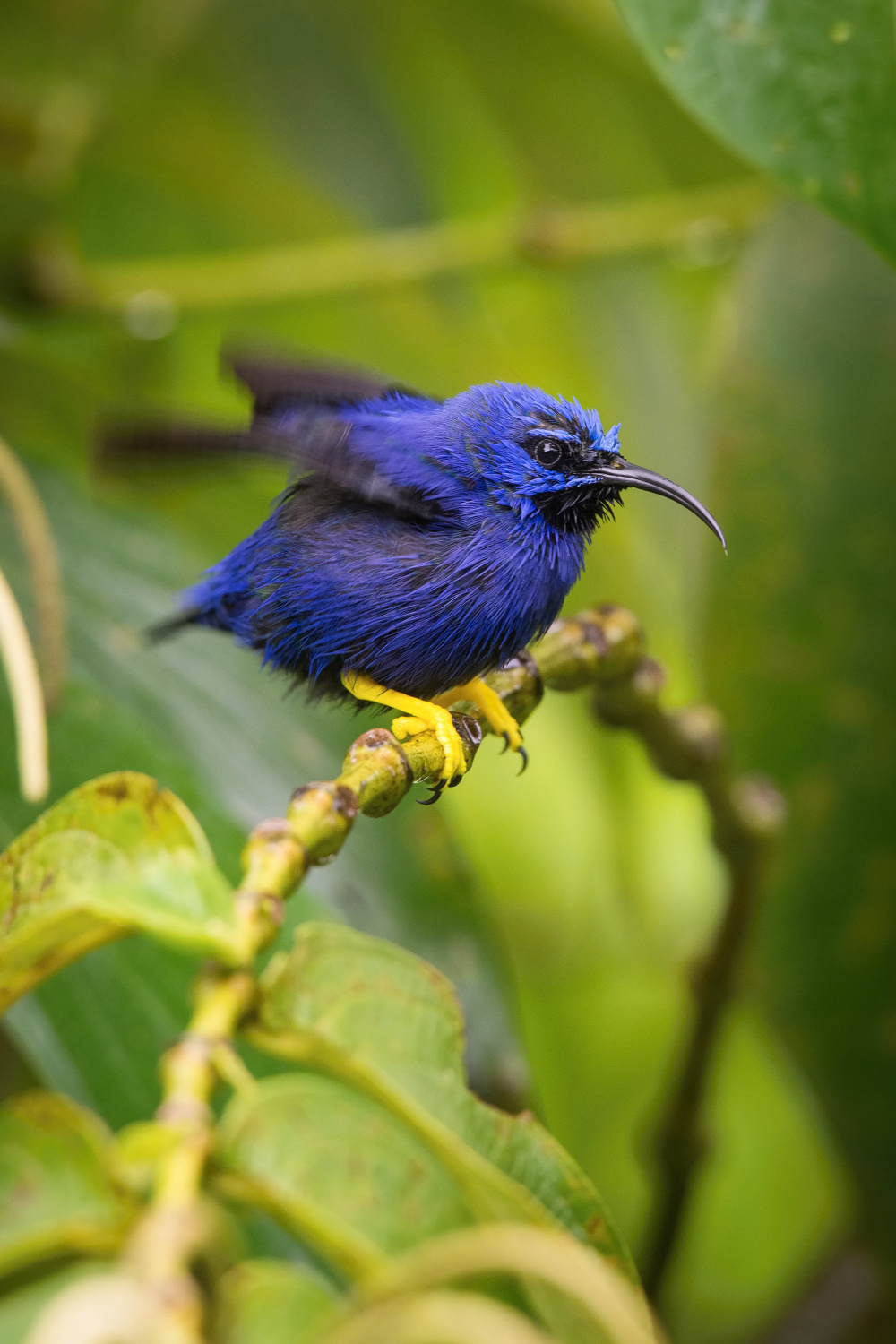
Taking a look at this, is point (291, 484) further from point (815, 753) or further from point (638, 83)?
point (638, 83)

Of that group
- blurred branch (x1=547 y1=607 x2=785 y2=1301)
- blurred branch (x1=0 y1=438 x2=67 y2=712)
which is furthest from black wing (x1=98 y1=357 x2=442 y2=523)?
blurred branch (x1=547 y1=607 x2=785 y2=1301)

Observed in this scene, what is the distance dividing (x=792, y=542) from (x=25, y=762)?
84.1 inches

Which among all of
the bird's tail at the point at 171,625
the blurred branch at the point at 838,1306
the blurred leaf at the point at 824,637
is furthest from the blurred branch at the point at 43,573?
the blurred branch at the point at 838,1306

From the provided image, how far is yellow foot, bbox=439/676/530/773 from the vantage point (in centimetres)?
207

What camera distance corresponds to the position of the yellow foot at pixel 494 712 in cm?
207

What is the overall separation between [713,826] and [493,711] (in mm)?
426

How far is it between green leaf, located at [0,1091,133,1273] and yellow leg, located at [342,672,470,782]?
0.79 meters

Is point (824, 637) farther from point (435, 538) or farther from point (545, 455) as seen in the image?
point (435, 538)

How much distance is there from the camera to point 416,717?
80.5 inches

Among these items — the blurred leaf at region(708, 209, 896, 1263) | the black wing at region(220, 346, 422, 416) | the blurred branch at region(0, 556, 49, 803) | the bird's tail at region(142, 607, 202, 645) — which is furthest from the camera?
the blurred leaf at region(708, 209, 896, 1263)

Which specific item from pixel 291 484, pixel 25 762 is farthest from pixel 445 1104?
pixel 291 484

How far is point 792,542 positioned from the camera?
288 centimetres

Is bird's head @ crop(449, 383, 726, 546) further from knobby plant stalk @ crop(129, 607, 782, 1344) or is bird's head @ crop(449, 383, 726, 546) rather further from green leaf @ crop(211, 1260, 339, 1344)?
green leaf @ crop(211, 1260, 339, 1344)

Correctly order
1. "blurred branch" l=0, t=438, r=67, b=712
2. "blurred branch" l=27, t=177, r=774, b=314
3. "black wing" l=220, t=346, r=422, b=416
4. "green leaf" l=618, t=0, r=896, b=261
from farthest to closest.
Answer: "blurred branch" l=27, t=177, r=774, b=314
"black wing" l=220, t=346, r=422, b=416
"blurred branch" l=0, t=438, r=67, b=712
"green leaf" l=618, t=0, r=896, b=261
